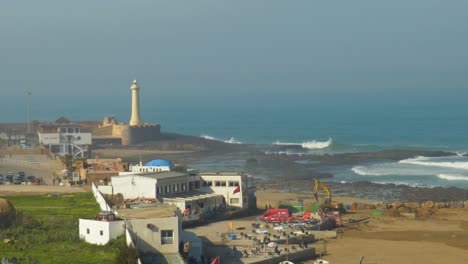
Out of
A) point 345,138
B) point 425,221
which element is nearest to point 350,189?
point 425,221

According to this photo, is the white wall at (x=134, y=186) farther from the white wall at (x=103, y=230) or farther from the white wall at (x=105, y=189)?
the white wall at (x=103, y=230)

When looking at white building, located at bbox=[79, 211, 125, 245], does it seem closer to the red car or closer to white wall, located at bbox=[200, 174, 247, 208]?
the red car

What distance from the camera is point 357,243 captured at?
43.0 meters

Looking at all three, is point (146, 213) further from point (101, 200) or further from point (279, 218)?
point (279, 218)

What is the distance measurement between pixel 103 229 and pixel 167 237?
7.93 ft

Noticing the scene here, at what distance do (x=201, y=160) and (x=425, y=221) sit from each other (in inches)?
1535

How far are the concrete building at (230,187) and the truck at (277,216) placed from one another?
2.55 metres

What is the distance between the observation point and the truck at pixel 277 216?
4703 cm

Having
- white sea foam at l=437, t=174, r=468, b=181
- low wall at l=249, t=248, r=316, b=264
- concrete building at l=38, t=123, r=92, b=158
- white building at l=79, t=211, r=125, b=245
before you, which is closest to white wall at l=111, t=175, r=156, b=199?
low wall at l=249, t=248, r=316, b=264

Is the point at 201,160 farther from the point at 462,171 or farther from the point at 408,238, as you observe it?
the point at 408,238

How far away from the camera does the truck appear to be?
4703cm

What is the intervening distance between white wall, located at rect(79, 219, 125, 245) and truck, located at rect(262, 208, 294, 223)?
13334 mm

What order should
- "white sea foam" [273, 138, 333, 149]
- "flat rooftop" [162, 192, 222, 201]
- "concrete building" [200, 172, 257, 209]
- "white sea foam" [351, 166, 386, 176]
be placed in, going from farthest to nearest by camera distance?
"white sea foam" [273, 138, 333, 149] < "white sea foam" [351, 166, 386, 176] < "concrete building" [200, 172, 257, 209] < "flat rooftop" [162, 192, 222, 201]

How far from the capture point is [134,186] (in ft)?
158
